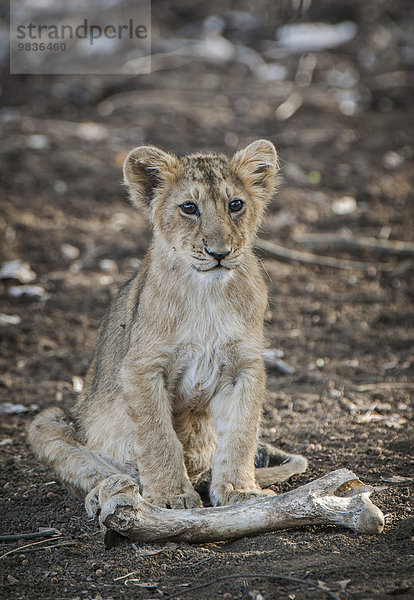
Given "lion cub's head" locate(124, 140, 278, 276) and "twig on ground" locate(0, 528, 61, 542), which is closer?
"twig on ground" locate(0, 528, 61, 542)

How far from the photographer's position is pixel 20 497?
17.0ft

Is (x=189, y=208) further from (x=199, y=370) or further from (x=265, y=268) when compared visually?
(x=265, y=268)

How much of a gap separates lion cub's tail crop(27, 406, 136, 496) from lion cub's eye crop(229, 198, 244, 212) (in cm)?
184

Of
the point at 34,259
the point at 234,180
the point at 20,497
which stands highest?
the point at 234,180

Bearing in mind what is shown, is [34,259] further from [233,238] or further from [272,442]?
[233,238]

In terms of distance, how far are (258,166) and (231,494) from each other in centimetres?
219

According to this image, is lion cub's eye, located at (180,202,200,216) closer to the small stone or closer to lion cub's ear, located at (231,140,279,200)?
lion cub's ear, located at (231,140,279,200)

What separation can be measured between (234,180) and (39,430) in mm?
2172

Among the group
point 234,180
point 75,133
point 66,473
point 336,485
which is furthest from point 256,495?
point 75,133

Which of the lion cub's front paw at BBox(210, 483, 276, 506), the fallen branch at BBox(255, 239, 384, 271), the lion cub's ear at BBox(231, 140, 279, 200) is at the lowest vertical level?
the lion cub's front paw at BBox(210, 483, 276, 506)

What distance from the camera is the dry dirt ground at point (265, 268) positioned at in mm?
4039

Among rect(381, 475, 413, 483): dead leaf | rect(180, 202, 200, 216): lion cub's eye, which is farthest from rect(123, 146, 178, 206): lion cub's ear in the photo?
rect(381, 475, 413, 483): dead leaf

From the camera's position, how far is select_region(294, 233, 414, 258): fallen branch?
10188mm

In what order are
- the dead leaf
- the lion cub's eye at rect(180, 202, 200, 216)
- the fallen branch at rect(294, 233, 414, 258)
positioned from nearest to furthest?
the lion cub's eye at rect(180, 202, 200, 216) → the dead leaf → the fallen branch at rect(294, 233, 414, 258)
